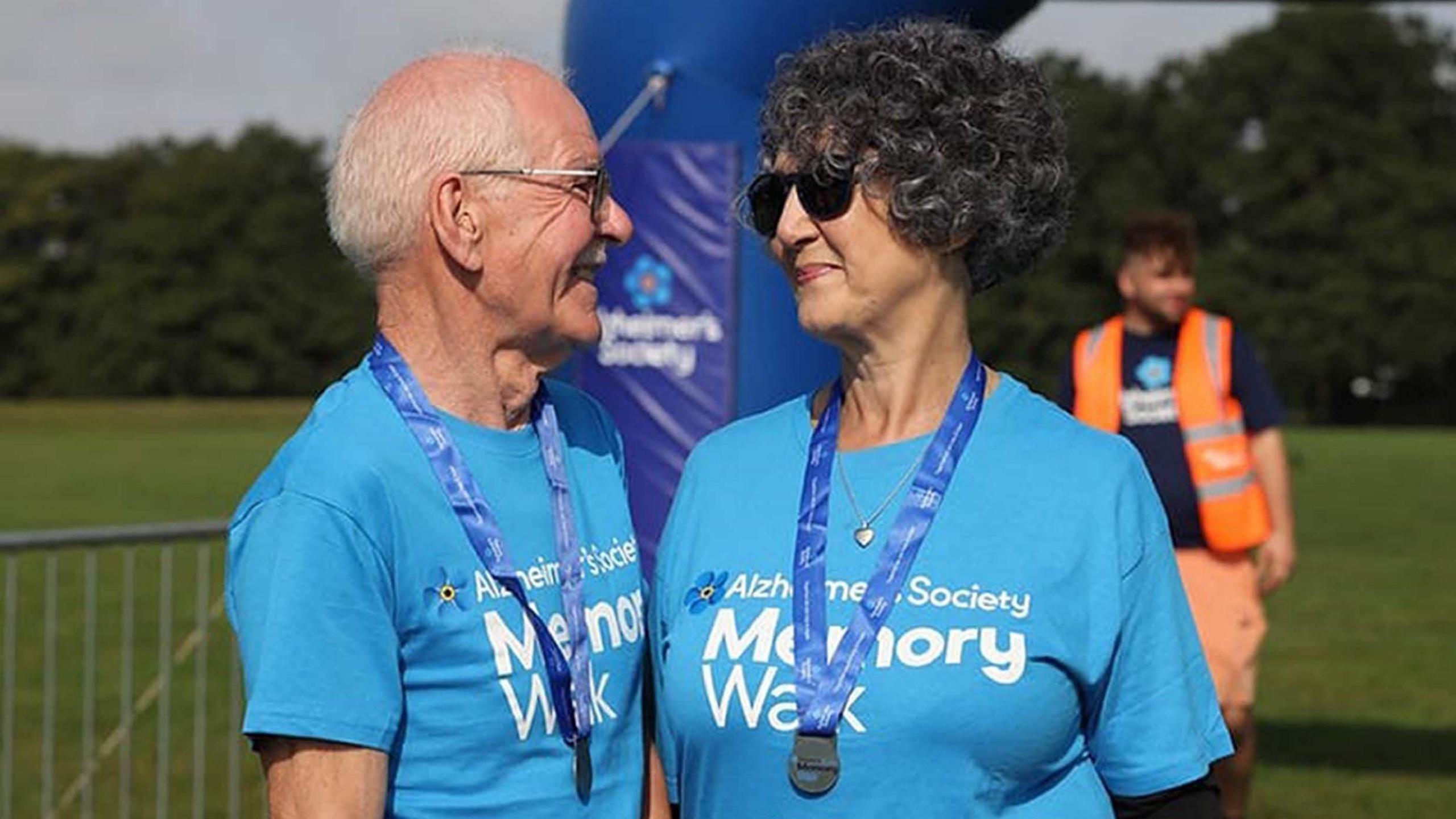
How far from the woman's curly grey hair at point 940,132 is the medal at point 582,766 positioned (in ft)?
2.49

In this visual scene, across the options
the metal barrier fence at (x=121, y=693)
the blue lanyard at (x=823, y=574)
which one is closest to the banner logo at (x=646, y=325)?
the metal barrier fence at (x=121, y=693)

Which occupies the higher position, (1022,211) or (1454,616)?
(1022,211)

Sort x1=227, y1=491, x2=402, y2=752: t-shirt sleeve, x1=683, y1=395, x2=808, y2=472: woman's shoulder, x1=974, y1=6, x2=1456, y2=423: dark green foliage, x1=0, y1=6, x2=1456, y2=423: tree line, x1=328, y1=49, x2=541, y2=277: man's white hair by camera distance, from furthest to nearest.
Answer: x1=0, y1=6, x2=1456, y2=423: tree line, x1=974, y1=6, x2=1456, y2=423: dark green foliage, x1=683, y1=395, x2=808, y2=472: woman's shoulder, x1=328, y1=49, x2=541, y2=277: man's white hair, x1=227, y1=491, x2=402, y2=752: t-shirt sleeve

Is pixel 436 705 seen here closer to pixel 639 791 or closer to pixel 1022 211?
pixel 639 791

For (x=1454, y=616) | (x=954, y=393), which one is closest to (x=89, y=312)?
(x=1454, y=616)

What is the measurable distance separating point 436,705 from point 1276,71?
76.1 metres

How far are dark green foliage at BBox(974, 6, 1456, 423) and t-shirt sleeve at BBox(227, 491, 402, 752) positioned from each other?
63710mm

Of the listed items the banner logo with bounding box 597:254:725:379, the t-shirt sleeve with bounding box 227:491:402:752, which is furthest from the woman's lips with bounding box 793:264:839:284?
the banner logo with bounding box 597:254:725:379

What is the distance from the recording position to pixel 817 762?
2.59 meters

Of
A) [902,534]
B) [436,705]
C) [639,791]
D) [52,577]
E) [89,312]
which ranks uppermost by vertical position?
[902,534]

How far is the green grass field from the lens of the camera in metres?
8.68

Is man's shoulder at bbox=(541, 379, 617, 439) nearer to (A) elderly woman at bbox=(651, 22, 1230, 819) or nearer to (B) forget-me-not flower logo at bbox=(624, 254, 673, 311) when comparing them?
(A) elderly woman at bbox=(651, 22, 1230, 819)

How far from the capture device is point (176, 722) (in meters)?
10.2

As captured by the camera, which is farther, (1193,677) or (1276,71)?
(1276,71)
